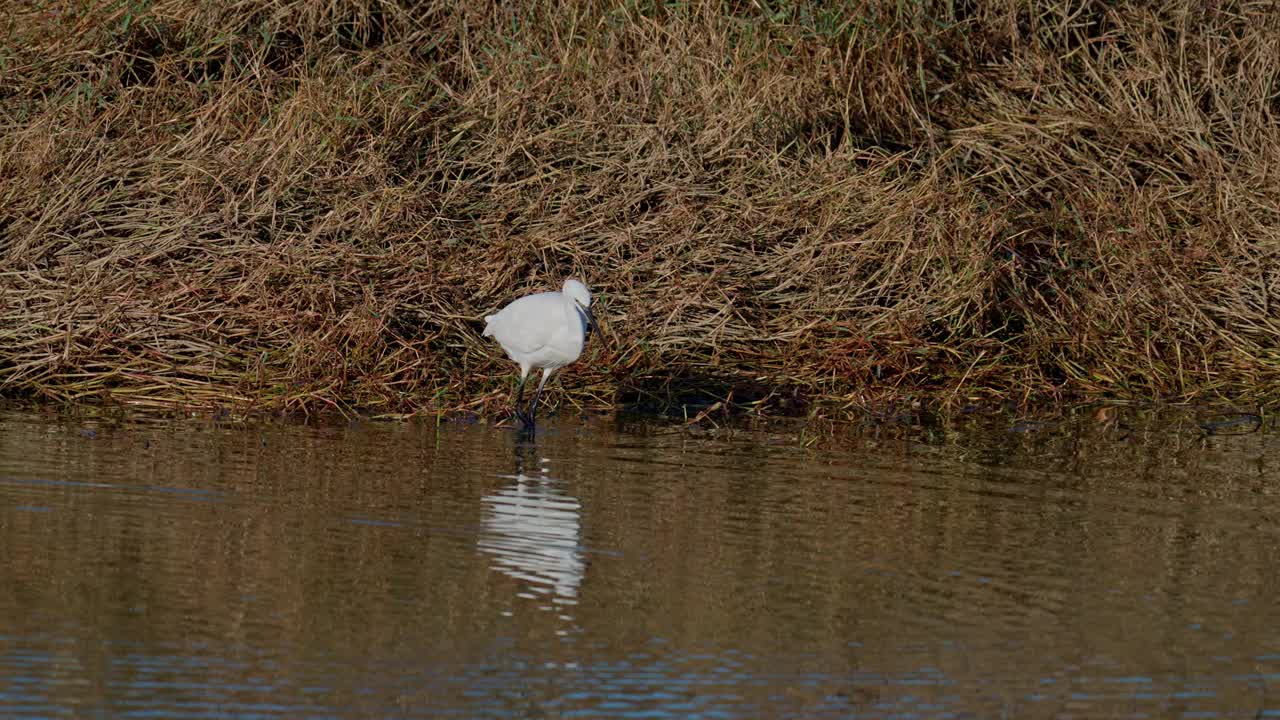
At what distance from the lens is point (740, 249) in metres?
9.97

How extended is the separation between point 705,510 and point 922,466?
1.54 m

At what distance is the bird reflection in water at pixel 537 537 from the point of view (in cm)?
489

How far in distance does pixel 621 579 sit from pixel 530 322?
10.4 ft

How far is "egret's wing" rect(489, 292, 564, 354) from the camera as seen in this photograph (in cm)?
799

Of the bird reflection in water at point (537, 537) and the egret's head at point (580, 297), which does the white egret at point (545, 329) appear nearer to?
the egret's head at point (580, 297)

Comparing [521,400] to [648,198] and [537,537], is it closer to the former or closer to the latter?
[648,198]

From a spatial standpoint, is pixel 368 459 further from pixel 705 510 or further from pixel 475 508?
pixel 705 510

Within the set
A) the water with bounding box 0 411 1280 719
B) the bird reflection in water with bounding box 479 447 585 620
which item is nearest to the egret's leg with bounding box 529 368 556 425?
the water with bounding box 0 411 1280 719

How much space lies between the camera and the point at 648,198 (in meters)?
10.3

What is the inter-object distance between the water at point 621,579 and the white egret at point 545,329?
1.91ft

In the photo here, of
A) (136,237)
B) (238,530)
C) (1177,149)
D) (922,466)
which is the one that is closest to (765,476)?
(922,466)

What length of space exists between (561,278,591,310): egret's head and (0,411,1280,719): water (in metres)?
0.81

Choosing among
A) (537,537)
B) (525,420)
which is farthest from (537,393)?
(537,537)

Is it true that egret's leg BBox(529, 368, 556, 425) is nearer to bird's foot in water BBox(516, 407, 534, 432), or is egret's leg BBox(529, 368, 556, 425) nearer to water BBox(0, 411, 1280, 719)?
bird's foot in water BBox(516, 407, 534, 432)
